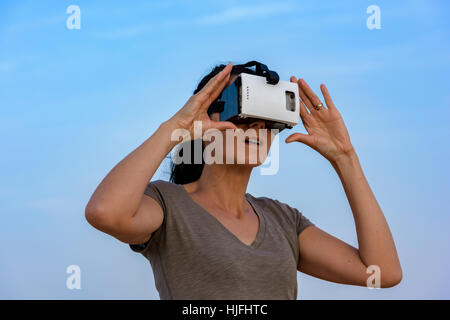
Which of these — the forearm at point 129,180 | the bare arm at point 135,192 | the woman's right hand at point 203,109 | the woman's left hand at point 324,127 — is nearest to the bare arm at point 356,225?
the woman's left hand at point 324,127

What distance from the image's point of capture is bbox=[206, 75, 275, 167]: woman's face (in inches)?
78.3

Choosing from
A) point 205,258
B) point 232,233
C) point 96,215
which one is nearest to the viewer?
point 96,215

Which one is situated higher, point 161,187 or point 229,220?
point 161,187

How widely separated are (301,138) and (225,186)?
38 cm

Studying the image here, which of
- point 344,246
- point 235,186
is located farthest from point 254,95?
point 344,246

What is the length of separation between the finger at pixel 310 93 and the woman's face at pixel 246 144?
0.34m

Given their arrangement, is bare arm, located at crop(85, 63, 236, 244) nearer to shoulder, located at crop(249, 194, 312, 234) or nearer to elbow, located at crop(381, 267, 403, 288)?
shoulder, located at crop(249, 194, 312, 234)

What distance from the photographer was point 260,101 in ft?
6.26

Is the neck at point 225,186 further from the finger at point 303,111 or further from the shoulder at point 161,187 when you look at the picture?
the finger at point 303,111

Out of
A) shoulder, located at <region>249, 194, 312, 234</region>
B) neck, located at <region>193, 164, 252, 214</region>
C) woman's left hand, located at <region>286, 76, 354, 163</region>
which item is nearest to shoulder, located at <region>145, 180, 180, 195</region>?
neck, located at <region>193, 164, 252, 214</region>

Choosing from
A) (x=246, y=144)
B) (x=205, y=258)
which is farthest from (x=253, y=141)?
(x=205, y=258)

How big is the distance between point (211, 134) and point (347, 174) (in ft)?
2.02

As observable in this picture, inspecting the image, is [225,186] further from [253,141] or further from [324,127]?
[324,127]

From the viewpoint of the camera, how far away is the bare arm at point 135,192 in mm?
1577
